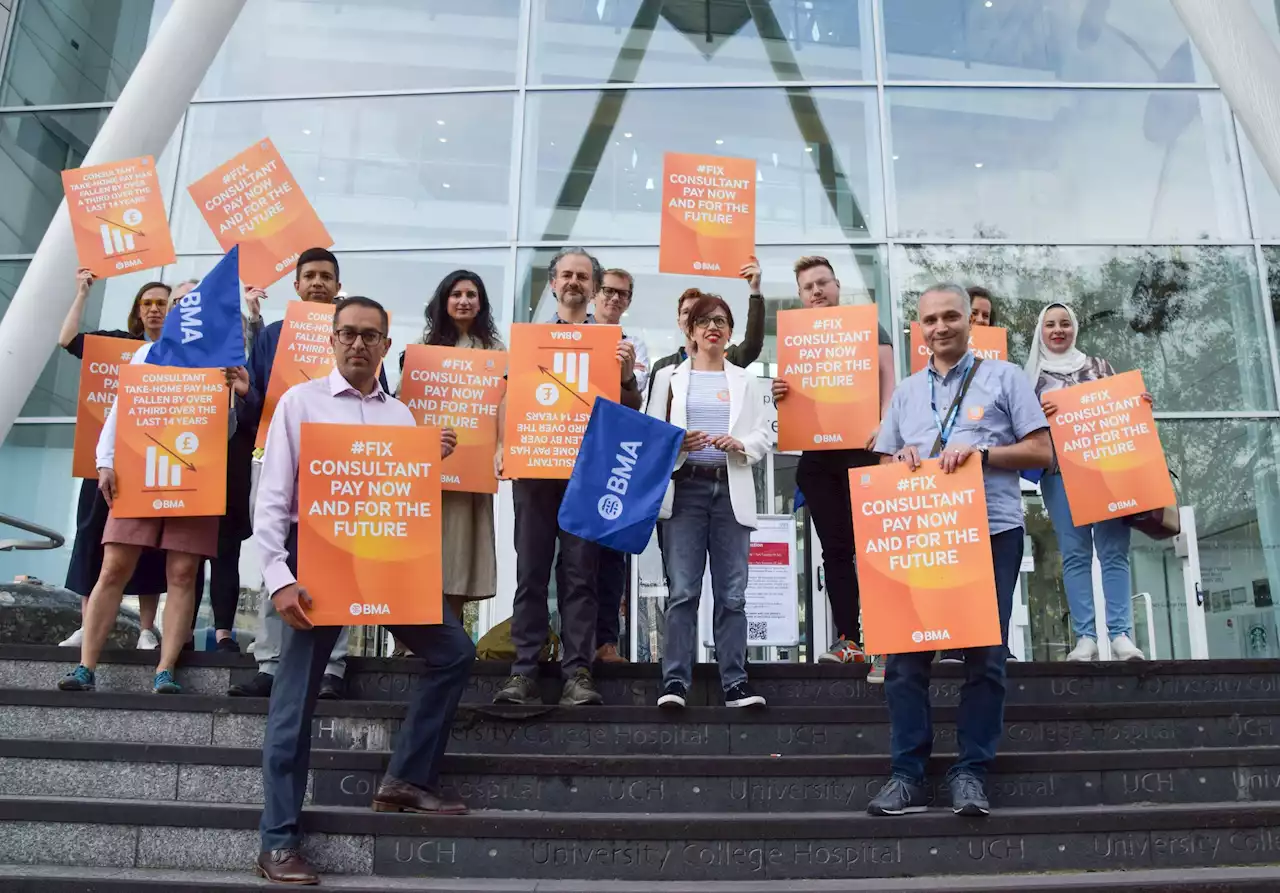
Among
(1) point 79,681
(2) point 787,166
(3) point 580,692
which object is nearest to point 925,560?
(3) point 580,692

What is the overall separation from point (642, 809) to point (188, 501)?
8.56 feet

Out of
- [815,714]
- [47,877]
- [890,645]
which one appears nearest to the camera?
[47,877]

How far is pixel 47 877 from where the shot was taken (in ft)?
12.3

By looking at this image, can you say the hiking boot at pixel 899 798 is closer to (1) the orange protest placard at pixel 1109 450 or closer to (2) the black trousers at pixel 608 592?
(2) the black trousers at pixel 608 592

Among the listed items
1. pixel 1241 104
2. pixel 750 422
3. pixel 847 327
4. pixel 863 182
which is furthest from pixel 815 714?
pixel 863 182

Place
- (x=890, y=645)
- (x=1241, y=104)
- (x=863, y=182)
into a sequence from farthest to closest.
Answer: (x=863, y=182) < (x=1241, y=104) < (x=890, y=645)

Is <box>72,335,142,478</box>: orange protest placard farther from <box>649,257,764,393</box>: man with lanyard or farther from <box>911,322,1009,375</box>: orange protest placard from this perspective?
<box>911,322,1009,375</box>: orange protest placard

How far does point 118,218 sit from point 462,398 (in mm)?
2891

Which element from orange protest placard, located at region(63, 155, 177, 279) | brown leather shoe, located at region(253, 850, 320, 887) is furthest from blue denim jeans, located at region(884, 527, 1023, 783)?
orange protest placard, located at region(63, 155, 177, 279)

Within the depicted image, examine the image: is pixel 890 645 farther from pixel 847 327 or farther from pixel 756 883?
pixel 847 327

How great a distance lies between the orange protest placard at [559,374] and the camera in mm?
5270

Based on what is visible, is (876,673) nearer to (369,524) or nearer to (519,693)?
(519,693)

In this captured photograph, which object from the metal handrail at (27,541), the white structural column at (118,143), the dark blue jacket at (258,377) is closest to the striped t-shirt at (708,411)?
the dark blue jacket at (258,377)

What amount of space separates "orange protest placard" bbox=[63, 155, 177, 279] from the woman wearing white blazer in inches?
135
